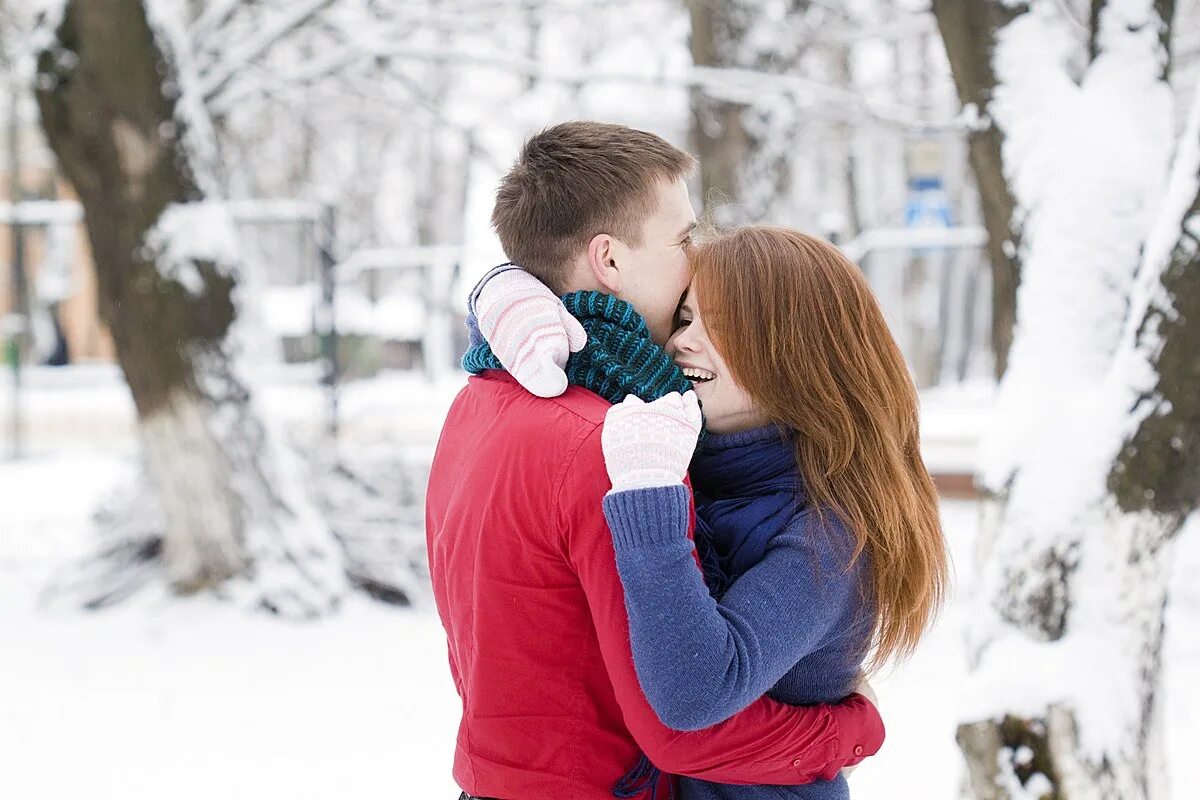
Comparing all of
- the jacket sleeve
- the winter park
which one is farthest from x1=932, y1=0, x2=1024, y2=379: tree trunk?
the jacket sleeve

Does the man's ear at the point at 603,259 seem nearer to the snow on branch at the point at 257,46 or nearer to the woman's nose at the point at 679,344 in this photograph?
the woman's nose at the point at 679,344

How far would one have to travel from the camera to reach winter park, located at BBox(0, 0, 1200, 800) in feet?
5.37

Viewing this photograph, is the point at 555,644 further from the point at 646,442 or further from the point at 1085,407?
the point at 1085,407

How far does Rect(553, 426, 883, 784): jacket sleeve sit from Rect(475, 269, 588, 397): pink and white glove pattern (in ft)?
0.34

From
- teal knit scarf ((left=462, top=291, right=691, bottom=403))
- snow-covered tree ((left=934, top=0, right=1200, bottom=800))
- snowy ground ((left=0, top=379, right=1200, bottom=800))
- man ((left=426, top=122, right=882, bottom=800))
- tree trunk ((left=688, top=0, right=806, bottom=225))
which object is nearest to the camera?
man ((left=426, top=122, right=882, bottom=800))

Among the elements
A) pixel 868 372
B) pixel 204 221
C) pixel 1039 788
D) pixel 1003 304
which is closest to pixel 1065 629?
pixel 1039 788

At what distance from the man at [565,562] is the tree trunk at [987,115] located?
1.50 m

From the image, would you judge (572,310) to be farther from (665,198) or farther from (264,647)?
(264,647)

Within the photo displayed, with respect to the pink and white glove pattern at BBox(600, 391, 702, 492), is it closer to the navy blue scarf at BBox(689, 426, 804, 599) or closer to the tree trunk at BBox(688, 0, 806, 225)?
the navy blue scarf at BBox(689, 426, 804, 599)

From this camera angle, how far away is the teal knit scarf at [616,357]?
1688 millimetres

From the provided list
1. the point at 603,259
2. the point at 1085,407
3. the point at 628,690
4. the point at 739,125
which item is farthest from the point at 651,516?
the point at 739,125

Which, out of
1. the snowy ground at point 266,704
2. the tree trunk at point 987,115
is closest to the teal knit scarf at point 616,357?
the tree trunk at point 987,115

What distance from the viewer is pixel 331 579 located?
19.0ft

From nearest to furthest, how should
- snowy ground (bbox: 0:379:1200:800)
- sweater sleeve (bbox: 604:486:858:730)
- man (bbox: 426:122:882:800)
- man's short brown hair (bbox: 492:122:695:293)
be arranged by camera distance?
sweater sleeve (bbox: 604:486:858:730)
man (bbox: 426:122:882:800)
man's short brown hair (bbox: 492:122:695:293)
snowy ground (bbox: 0:379:1200:800)
